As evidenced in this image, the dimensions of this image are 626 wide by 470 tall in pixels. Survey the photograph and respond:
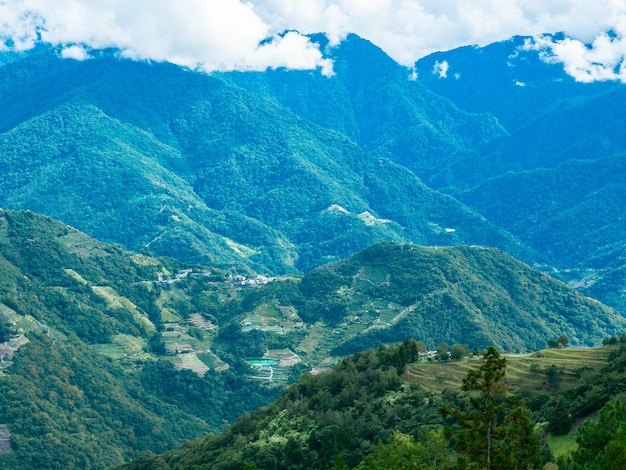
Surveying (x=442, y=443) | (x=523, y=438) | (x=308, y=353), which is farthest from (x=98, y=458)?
(x=523, y=438)

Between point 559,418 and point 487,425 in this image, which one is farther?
point 559,418

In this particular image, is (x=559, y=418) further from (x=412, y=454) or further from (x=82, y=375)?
(x=82, y=375)

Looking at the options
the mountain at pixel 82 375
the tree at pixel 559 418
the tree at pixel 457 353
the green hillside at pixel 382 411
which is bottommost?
the tree at pixel 559 418

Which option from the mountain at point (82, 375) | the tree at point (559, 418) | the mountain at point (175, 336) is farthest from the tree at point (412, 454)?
the mountain at point (175, 336)

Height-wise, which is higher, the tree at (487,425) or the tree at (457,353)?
the tree at (457,353)

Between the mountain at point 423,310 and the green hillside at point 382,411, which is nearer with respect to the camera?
the green hillside at point 382,411

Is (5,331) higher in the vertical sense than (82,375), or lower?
higher

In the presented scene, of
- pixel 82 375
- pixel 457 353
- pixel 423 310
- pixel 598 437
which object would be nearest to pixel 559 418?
pixel 598 437

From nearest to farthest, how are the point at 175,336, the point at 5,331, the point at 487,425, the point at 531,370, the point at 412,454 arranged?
the point at 487,425 < the point at 412,454 < the point at 531,370 < the point at 5,331 < the point at 175,336

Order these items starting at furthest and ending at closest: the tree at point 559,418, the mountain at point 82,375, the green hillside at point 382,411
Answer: the mountain at point 82,375 → the green hillside at point 382,411 → the tree at point 559,418

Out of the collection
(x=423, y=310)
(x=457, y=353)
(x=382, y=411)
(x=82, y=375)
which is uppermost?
(x=423, y=310)

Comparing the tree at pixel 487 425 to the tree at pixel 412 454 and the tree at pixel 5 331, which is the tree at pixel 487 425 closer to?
the tree at pixel 412 454

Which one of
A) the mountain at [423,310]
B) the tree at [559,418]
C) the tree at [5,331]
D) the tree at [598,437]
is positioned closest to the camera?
the tree at [598,437]

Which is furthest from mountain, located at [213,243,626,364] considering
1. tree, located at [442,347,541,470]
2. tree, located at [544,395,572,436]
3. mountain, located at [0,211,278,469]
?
tree, located at [442,347,541,470]
